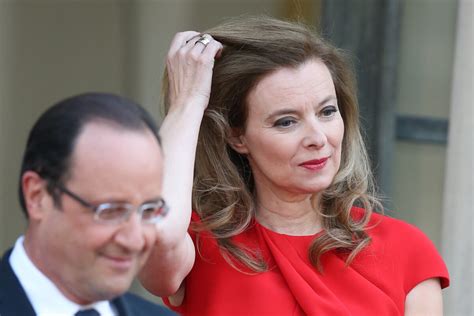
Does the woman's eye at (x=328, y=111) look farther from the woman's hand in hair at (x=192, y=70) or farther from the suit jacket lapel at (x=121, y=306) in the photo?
the suit jacket lapel at (x=121, y=306)

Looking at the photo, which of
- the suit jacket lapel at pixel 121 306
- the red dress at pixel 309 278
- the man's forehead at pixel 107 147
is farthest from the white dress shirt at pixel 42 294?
the red dress at pixel 309 278

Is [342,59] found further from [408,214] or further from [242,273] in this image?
[408,214]

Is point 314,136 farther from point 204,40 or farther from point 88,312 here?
point 88,312

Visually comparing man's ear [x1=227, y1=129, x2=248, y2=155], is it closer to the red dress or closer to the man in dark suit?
the red dress

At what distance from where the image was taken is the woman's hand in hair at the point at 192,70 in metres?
3.13

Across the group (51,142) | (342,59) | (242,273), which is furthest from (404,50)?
(51,142)

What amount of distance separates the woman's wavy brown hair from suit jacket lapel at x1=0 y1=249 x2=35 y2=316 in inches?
44.2

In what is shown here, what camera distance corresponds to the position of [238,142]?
322 cm

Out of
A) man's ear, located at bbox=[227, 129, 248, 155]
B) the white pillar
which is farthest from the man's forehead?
the white pillar

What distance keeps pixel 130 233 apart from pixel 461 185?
2511 millimetres

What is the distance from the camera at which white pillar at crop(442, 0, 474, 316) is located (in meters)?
4.23

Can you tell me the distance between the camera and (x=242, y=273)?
3084 millimetres

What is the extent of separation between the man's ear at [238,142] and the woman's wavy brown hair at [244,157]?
14 mm

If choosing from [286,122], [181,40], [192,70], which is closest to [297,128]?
[286,122]
